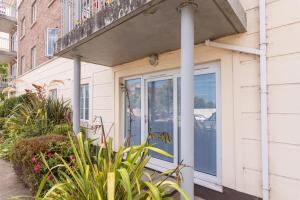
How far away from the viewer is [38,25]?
1113 centimetres

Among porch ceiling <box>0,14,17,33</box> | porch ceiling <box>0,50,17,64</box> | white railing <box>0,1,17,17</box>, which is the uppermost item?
white railing <box>0,1,17,17</box>

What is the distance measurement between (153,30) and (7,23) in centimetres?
1780

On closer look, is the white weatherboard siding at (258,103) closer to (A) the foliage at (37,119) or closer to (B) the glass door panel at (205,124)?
(B) the glass door panel at (205,124)

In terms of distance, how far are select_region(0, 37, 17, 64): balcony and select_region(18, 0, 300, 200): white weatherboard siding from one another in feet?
58.2

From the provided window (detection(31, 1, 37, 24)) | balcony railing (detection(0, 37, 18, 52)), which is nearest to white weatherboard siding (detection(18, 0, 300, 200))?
window (detection(31, 1, 37, 24))

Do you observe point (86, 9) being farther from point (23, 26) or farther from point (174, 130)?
point (23, 26)

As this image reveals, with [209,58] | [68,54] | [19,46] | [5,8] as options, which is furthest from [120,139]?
[5,8]

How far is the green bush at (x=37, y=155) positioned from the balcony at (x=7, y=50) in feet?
52.1

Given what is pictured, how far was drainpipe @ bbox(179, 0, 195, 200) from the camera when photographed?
2.36m

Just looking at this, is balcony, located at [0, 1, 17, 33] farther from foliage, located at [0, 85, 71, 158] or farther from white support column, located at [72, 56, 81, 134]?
white support column, located at [72, 56, 81, 134]

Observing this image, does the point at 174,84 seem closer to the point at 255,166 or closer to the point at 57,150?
the point at 255,166

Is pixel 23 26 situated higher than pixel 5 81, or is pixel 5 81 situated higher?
pixel 23 26

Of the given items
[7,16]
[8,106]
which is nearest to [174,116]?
[8,106]

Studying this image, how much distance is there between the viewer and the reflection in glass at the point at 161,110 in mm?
4340
